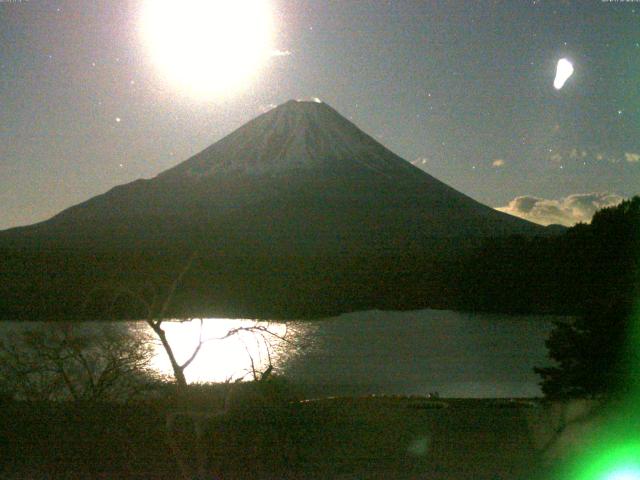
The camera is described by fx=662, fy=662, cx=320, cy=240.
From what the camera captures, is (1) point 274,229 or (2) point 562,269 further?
(1) point 274,229

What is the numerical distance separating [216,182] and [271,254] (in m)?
23.6

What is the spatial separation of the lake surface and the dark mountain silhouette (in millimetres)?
14048

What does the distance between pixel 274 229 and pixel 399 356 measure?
175 ft

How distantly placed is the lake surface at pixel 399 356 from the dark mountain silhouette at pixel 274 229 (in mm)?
14048

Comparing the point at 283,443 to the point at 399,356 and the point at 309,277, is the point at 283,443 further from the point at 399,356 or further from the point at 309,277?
the point at 309,277

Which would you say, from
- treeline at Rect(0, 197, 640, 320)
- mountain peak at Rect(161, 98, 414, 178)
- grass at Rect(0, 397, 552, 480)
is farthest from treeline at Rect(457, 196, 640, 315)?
mountain peak at Rect(161, 98, 414, 178)

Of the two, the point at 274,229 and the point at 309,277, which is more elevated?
the point at 274,229

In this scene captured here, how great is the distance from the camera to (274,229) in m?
82.2

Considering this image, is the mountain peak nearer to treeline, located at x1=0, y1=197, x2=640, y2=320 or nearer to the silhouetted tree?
treeline, located at x1=0, y1=197, x2=640, y2=320

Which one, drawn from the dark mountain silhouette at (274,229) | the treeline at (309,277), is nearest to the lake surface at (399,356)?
the treeline at (309,277)

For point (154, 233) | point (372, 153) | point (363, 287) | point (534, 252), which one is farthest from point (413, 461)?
point (372, 153)

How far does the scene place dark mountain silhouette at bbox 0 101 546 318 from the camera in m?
57.2

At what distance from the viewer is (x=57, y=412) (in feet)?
21.9

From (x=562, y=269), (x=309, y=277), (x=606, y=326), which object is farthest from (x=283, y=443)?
(x=309, y=277)
